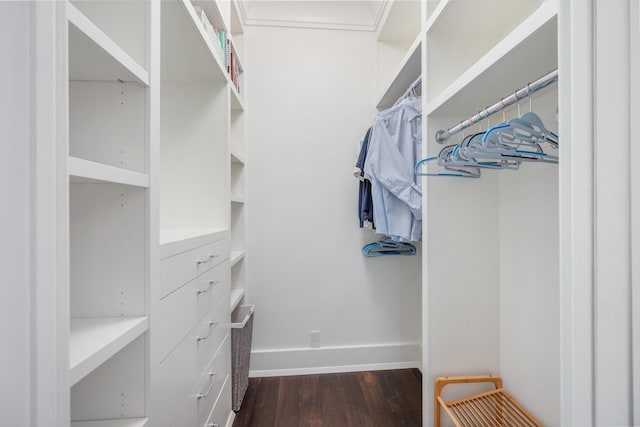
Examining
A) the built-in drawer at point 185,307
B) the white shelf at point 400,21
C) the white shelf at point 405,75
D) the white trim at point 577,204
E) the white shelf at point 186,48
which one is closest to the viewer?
the white trim at point 577,204

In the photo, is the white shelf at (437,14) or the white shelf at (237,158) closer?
the white shelf at (437,14)

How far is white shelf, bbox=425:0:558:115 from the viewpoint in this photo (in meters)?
0.67

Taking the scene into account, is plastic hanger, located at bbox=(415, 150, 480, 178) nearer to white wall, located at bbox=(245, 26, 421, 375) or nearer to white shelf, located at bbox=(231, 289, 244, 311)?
white wall, located at bbox=(245, 26, 421, 375)

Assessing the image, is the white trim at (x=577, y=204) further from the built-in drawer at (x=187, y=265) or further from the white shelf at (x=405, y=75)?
the built-in drawer at (x=187, y=265)

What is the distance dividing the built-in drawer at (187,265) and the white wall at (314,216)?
75 cm

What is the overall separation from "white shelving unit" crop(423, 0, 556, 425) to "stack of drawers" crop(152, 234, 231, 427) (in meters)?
0.95

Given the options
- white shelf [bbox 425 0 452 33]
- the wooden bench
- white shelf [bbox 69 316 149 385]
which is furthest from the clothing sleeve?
white shelf [bbox 69 316 149 385]

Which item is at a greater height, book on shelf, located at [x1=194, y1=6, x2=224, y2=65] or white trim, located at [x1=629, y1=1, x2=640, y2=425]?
book on shelf, located at [x1=194, y1=6, x2=224, y2=65]

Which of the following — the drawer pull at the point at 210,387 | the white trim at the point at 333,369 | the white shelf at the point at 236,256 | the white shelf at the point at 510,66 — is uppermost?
the white shelf at the point at 510,66

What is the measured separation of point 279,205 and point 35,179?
5.35 ft

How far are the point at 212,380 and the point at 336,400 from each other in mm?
849

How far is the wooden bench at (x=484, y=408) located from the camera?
3.75 feet

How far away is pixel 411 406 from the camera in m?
1.65

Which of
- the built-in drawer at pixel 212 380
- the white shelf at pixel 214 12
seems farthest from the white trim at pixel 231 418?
the white shelf at pixel 214 12
